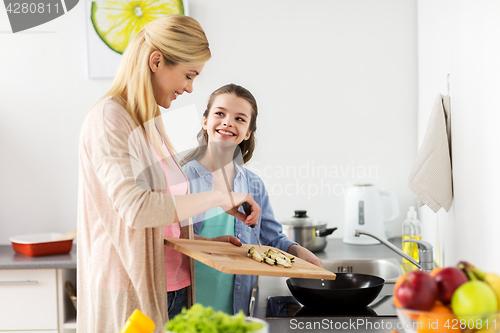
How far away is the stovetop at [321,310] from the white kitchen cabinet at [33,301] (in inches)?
41.8

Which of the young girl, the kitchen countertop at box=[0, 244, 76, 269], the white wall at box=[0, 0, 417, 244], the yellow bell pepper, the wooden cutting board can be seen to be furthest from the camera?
the white wall at box=[0, 0, 417, 244]

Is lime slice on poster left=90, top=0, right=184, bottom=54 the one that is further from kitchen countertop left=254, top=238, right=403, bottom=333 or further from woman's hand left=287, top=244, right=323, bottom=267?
kitchen countertop left=254, top=238, right=403, bottom=333

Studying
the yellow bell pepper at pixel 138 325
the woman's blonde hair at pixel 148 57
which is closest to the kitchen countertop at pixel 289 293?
the yellow bell pepper at pixel 138 325

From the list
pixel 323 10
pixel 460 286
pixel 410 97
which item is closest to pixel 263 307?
pixel 460 286

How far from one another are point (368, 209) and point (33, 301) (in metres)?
1.52

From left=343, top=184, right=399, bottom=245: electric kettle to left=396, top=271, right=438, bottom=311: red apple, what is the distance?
4.89ft

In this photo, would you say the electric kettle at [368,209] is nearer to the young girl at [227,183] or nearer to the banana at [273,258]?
the young girl at [227,183]

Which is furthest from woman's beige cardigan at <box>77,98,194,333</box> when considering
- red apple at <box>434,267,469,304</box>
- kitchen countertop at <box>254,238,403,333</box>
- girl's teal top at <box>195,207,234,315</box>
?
red apple at <box>434,267,469,304</box>

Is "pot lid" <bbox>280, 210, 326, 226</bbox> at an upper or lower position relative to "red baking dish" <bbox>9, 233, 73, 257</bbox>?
upper

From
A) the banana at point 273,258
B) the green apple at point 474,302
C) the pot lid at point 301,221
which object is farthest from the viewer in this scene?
the pot lid at point 301,221

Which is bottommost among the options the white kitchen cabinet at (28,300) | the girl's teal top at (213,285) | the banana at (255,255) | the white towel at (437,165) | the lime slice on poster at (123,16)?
the white kitchen cabinet at (28,300)

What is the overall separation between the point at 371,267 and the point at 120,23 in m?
1.66

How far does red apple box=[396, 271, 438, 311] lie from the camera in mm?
617

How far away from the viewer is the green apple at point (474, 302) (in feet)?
1.94
